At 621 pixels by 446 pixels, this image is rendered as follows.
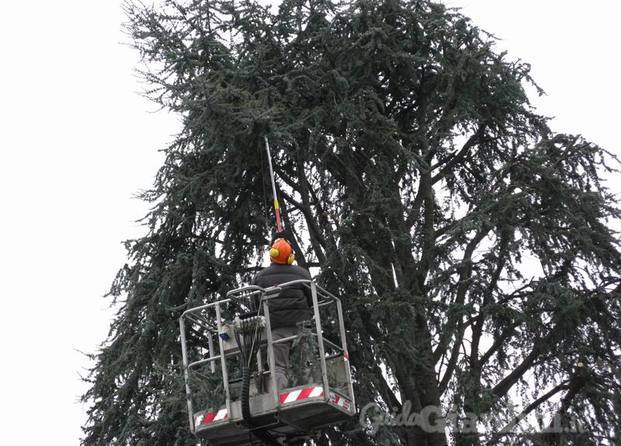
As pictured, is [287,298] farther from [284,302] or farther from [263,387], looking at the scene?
[263,387]

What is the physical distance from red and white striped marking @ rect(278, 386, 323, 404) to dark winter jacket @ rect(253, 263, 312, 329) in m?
0.73

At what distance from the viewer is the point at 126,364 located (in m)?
13.4

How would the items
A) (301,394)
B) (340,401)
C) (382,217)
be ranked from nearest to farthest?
(301,394)
(340,401)
(382,217)

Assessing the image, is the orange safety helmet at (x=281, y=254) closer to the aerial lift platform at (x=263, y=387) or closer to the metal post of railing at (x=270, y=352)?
the aerial lift platform at (x=263, y=387)

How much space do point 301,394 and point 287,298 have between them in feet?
3.31

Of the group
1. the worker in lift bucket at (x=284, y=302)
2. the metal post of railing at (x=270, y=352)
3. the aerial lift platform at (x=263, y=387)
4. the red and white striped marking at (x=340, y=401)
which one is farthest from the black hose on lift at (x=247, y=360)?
the red and white striped marking at (x=340, y=401)

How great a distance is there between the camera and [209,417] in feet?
33.3

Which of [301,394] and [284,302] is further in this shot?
[284,302]

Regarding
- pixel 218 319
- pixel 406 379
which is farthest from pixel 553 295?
pixel 218 319

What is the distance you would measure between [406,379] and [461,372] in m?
0.78

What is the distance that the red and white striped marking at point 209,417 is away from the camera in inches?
396

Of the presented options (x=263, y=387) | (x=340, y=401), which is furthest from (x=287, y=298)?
(x=340, y=401)

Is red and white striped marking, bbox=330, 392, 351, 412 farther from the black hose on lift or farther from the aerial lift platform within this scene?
the black hose on lift

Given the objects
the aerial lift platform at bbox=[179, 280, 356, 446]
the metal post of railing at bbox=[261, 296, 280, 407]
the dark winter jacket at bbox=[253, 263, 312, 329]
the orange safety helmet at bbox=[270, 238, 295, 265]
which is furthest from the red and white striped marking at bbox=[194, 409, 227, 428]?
the orange safety helmet at bbox=[270, 238, 295, 265]
